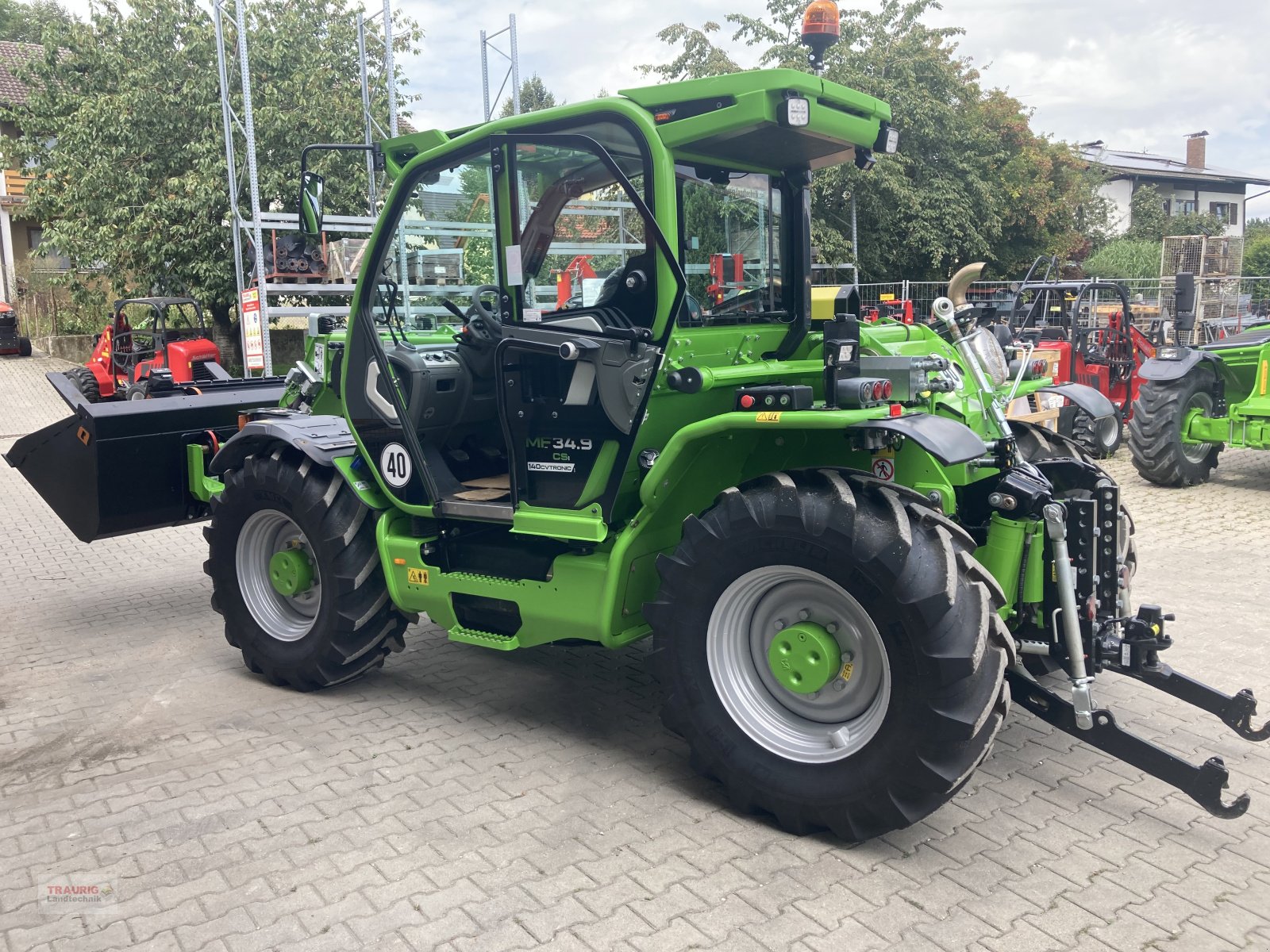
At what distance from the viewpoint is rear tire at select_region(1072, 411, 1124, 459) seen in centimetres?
1156

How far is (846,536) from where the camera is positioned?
11.1 ft

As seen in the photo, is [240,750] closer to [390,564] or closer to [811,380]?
[390,564]

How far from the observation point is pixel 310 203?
15.2 feet

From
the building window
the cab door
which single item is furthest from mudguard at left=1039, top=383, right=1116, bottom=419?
the building window

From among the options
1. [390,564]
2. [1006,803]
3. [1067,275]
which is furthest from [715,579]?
[1067,275]

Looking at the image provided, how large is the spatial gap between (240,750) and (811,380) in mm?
2896

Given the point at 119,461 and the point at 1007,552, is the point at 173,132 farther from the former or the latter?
the point at 1007,552

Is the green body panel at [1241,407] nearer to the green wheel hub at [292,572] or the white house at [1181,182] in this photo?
the green wheel hub at [292,572]

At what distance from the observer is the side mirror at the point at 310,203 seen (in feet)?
15.2

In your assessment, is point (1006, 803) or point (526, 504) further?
point (526, 504)

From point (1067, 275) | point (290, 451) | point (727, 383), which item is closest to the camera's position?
point (727, 383)

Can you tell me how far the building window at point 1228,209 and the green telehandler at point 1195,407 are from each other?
5231cm

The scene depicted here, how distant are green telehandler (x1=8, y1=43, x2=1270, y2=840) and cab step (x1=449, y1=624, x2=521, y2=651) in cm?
3

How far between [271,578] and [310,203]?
1929mm
